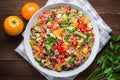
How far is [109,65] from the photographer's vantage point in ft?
4.20

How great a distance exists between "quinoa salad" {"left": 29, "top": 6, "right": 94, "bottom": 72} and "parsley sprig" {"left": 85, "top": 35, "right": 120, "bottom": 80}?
0.08 metres

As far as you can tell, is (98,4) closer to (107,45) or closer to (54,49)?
(107,45)

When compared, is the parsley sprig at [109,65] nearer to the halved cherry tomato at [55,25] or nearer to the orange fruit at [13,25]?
the halved cherry tomato at [55,25]

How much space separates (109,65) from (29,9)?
0.39 m

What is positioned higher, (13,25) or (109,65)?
(13,25)

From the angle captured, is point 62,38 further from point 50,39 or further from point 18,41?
point 18,41

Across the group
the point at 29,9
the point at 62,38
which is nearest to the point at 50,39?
the point at 62,38

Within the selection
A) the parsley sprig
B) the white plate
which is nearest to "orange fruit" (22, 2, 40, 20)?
the white plate

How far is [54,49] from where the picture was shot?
122 centimetres

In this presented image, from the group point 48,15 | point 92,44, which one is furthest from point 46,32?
point 92,44

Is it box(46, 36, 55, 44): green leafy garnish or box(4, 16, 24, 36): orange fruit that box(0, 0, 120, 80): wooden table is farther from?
box(46, 36, 55, 44): green leafy garnish

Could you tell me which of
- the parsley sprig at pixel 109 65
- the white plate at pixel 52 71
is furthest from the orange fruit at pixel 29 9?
the parsley sprig at pixel 109 65

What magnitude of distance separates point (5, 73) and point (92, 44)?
0.40 meters

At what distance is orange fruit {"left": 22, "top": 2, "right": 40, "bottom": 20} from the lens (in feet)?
4.19
